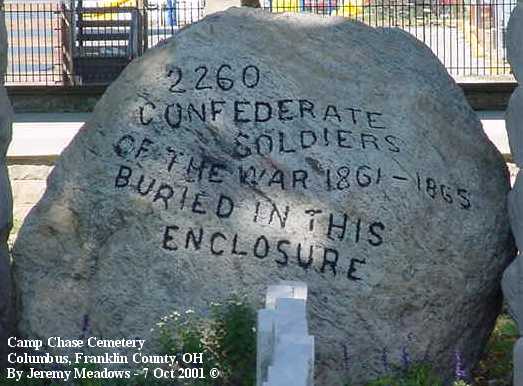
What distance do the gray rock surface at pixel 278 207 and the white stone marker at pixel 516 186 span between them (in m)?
0.20

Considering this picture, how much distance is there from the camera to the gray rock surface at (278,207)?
5816 mm

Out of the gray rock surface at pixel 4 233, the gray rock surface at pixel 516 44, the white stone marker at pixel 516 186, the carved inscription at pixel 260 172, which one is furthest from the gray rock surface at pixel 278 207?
the gray rock surface at pixel 516 44

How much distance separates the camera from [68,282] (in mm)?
5973

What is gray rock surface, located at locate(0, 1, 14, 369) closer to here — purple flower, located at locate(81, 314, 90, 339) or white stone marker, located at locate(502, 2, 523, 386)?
purple flower, located at locate(81, 314, 90, 339)

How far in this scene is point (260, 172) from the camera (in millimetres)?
6020

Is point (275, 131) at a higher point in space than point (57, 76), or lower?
higher

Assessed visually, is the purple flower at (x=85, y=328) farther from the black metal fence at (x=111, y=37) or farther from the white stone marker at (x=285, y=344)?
the black metal fence at (x=111, y=37)

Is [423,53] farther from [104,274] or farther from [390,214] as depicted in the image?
[104,274]

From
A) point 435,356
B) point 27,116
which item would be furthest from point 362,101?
point 27,116

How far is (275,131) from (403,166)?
64 cm

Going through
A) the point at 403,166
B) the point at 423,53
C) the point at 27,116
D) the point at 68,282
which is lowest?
the point at 27,116

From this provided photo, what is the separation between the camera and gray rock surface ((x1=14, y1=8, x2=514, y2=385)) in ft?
19.1

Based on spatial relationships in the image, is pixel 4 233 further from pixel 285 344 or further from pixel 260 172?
pixel 285 344

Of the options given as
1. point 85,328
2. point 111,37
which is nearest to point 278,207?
point 85,328
